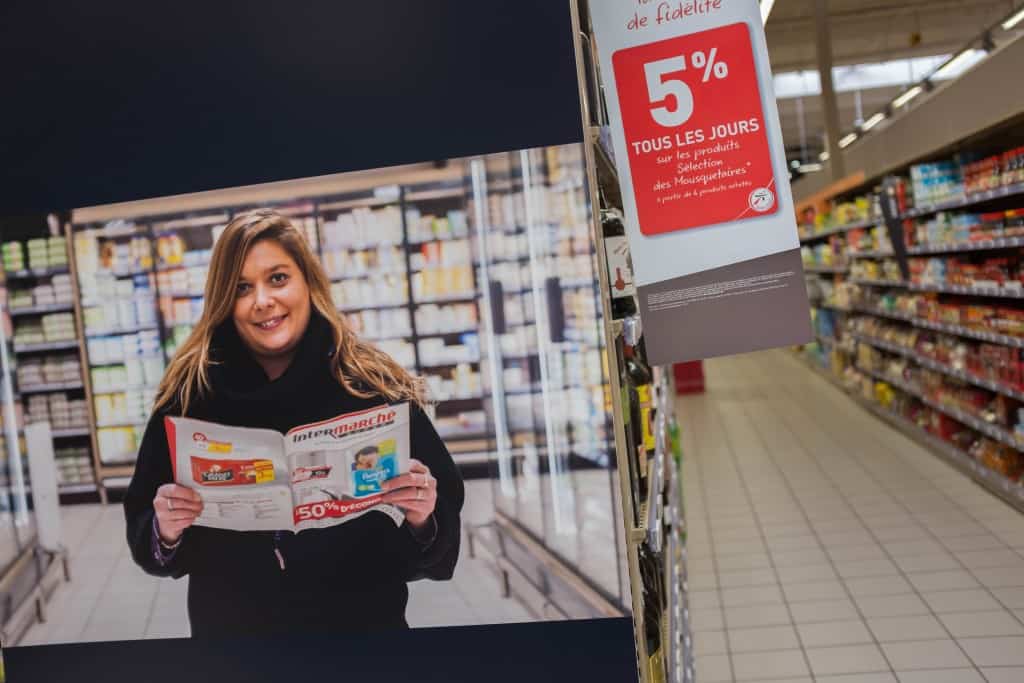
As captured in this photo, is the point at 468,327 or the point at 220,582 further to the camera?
the point at 220,582

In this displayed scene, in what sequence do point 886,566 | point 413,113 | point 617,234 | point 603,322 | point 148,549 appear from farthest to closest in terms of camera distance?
1. point 886,566
2. point 617,234
3. point 148,549
4. point 413,113
5. point 603,322

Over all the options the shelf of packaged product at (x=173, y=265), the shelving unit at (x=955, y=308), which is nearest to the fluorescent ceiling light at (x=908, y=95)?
the shelving unit at (x=955, y=308)

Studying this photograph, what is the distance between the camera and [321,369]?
8.23 ft

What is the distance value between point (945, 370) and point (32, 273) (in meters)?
6.84

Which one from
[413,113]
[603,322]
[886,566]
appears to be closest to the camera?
[603,322]

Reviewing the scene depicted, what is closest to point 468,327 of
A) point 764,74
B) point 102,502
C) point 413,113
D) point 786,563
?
point 413,113

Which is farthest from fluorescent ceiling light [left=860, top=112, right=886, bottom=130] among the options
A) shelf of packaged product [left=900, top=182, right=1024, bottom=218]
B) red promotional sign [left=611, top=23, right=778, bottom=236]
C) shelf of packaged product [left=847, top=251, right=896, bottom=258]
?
red promotional sign [left=611, top=23, right=778, bottom=236]

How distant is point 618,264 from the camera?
9.34ft

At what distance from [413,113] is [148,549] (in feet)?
4.60

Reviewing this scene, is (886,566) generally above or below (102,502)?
below

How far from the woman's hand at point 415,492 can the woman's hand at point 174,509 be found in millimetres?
533

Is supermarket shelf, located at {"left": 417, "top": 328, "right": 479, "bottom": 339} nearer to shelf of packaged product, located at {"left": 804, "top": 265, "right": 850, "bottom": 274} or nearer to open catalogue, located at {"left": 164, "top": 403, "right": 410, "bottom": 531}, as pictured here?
open catalogue, located at {"left": 164, "top": 403, "right": 410, "bottom": 531}

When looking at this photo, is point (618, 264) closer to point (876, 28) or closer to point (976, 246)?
point (976, 246)

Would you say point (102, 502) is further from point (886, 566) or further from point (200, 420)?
point (886, 566)
